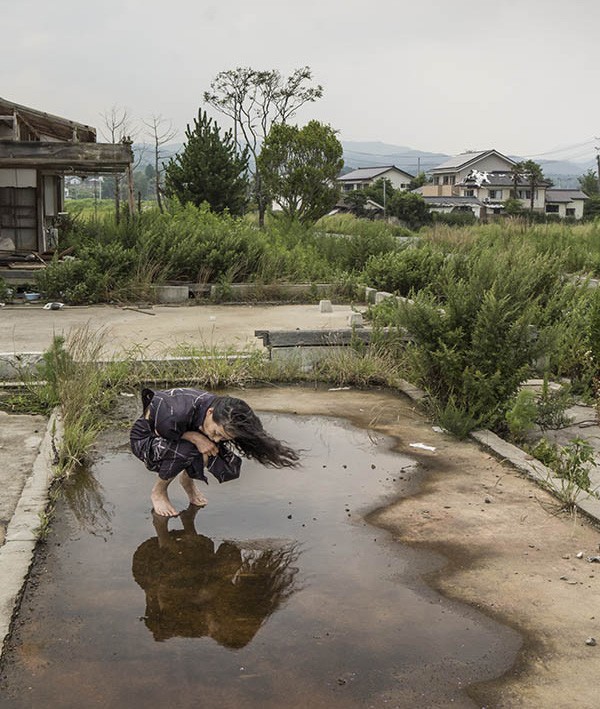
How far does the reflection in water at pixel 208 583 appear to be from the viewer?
382cm

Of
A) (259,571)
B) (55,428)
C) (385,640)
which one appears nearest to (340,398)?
(55,428)

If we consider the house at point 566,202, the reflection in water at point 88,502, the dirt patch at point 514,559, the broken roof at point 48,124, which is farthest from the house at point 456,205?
the reflection in water at point 88,502

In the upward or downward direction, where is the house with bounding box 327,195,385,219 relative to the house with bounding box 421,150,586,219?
downward

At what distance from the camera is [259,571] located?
4.38 meters

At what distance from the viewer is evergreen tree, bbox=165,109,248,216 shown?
28766 mm

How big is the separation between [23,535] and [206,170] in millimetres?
24977

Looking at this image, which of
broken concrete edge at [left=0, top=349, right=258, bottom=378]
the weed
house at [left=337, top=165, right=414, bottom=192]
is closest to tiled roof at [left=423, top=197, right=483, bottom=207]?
house at [left=337, top=165, right=414, bottom=192]

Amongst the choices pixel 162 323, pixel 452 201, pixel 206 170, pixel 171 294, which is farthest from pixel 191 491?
pixel 452 201

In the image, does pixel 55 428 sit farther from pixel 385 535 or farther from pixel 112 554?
pixel 385 535

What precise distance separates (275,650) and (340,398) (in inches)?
182

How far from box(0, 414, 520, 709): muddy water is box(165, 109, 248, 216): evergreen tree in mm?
24087

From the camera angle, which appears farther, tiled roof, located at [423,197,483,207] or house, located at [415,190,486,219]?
tiled roof, located at [423,197,483,207]

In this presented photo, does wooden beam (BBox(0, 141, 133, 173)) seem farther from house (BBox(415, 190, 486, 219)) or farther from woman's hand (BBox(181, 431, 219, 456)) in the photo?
house (BBox(415, 190, 486, 219))

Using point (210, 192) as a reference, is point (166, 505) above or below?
Answer: below
